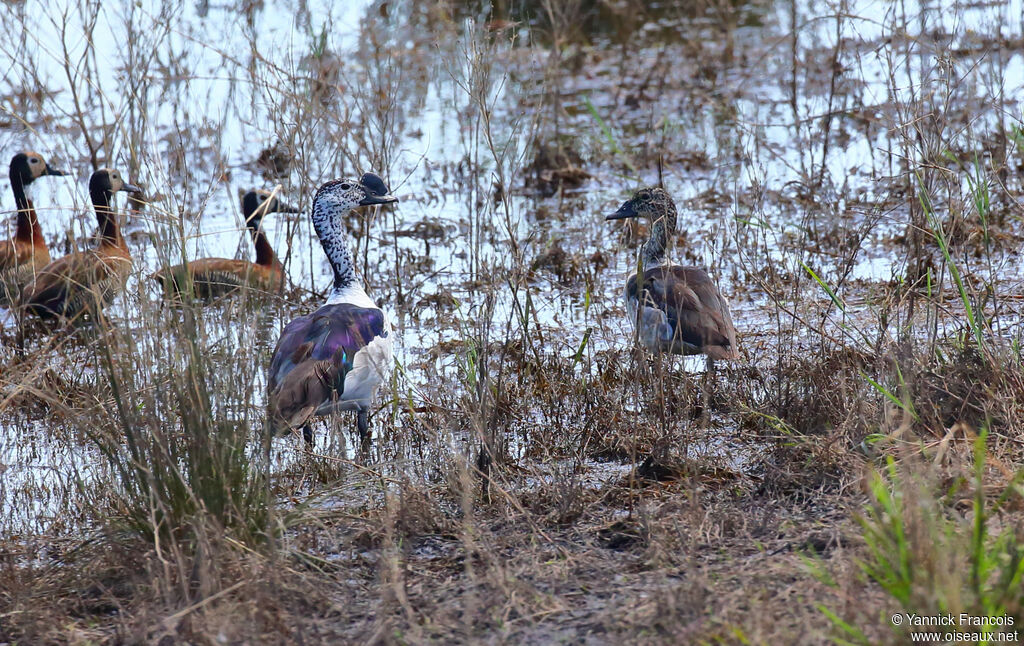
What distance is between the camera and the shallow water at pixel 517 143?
5.38 m

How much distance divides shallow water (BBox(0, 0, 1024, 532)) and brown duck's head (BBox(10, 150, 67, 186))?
395mm

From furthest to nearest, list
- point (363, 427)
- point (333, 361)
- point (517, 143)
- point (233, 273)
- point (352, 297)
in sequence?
point (517, 143) → point (233, 273) → point (352, 297) → point (363, 427) → point (333, 361)

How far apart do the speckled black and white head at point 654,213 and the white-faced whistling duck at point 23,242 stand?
3.23 m

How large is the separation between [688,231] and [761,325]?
67.8 inches

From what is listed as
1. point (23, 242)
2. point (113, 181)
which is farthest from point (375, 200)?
point (23, 242)

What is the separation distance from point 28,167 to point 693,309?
505 centimetres

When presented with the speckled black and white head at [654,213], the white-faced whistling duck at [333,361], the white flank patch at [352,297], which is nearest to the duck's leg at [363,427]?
the white-faced whistling duck at [333,361]

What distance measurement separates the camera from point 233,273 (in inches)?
256

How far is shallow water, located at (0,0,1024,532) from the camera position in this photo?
17.6 ft

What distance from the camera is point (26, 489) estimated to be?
468cm

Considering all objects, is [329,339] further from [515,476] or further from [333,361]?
[515,476]

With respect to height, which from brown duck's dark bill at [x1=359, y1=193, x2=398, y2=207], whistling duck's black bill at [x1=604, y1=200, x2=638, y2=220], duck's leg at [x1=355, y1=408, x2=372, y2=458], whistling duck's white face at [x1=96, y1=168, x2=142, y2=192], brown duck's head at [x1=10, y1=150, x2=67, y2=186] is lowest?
duck's leg at [x1=355, y1=408, x2=372, y2=458]

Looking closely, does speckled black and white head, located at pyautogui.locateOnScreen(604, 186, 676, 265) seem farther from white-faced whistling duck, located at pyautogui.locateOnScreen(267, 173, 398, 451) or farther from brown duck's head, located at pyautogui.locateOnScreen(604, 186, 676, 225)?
white-faced whistling duck, located at pyautogui.locateOnScreen(267, 173, 398, 451)

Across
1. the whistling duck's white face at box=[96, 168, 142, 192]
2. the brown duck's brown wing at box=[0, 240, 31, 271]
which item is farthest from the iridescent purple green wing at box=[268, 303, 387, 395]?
the brown duck's brown wing at box=[0, 240, 31, 271]
